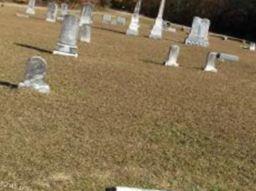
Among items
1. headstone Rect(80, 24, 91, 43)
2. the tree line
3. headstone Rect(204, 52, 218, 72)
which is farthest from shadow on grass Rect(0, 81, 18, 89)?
the tree line

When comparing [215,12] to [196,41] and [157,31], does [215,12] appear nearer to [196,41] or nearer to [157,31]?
[196,41]

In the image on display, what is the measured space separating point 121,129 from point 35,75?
8.83 feet

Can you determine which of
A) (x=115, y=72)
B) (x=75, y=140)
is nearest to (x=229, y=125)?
(x=75, y=140)

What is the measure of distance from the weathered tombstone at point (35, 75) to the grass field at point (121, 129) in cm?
25

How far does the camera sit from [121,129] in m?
11.4

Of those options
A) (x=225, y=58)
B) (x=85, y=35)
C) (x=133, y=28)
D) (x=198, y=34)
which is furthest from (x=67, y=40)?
(x=198, y=34)

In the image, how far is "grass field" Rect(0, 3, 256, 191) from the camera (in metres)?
8.57

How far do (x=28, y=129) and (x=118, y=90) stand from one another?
541cm

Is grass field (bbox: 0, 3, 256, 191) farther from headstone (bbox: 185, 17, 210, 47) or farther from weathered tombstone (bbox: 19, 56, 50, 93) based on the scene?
headstone (bbox: 185, 17, 210, 47)

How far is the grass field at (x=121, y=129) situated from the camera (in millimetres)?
8570

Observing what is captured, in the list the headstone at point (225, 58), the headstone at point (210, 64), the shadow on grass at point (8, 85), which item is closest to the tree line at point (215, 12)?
the headstone at point (225, 58)

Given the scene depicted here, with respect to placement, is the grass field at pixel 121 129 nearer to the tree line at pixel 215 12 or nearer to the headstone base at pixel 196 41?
the headstone base at pixel 196 41

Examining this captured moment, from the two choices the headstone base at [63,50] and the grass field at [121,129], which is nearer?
the grass field at [121,129]

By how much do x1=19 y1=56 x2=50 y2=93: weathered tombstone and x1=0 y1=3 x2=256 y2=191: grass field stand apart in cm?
25
